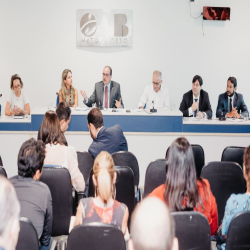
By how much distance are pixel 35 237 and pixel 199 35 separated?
6.48 meters

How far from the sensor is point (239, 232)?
7.27 ft

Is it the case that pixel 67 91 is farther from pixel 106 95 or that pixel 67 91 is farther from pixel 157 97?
pixel 157 97

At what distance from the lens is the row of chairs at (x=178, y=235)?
79.5 inches

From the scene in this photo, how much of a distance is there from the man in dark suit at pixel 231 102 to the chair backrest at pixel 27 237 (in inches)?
180

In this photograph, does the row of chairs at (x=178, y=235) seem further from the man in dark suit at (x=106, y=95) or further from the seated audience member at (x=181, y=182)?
the man in dark suit at (x=106, y=95)

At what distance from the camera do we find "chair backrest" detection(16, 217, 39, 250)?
80.5 inches

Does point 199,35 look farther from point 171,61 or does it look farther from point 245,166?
point 245,166

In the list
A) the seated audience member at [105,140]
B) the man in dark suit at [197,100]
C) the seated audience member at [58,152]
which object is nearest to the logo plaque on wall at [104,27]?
the man in dark suit at [197,100]

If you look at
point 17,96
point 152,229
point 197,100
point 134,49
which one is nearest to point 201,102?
point 197,100

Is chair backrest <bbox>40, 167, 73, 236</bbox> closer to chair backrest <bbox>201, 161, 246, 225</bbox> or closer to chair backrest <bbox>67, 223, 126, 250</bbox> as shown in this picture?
chair backrest <bbox>67, 223, 126, 250</bbox>

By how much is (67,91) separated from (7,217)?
206 inches

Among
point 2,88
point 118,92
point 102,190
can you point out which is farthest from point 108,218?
point 2,88

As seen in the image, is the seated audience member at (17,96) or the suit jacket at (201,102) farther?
the seated audience member at (17,96)

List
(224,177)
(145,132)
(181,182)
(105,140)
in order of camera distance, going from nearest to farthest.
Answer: (181,182), (224,177), (105,140), (145,132)
